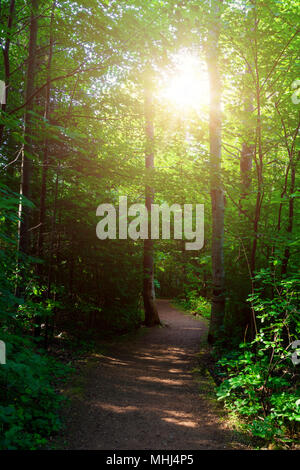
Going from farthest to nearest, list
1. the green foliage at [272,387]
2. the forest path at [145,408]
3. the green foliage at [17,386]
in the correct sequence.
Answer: the forest path at [145,408] → the green foliage at [272,387] → the green foliage at [17,386]

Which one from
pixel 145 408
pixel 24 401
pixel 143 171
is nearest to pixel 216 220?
pixel 143 171

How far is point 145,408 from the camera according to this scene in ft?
16.0

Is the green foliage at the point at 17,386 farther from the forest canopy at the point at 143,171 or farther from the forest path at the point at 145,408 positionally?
the forest path at the point at 145,408

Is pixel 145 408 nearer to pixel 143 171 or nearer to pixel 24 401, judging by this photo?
pixel 24 401

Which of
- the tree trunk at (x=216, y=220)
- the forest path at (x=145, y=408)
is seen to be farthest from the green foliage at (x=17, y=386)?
the tree trunk at (x=216, y=220)

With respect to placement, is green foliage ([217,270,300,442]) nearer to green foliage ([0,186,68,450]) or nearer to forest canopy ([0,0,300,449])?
forest canopy ([0,0,300,449])

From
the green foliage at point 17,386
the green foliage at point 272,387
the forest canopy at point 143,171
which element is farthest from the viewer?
the forest canopy at point 143,171

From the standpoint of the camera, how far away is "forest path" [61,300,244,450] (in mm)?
3910

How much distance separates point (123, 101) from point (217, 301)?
5.53m

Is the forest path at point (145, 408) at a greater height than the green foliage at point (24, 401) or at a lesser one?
lesser

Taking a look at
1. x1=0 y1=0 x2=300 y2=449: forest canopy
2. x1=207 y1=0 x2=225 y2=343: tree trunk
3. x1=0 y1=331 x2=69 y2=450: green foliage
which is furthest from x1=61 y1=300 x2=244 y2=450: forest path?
x1=207 y1=0 x2=225 y2=343: tree trunk

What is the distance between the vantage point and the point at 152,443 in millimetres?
3846

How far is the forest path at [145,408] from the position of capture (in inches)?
154

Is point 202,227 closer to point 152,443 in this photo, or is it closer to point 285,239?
point 285,239
